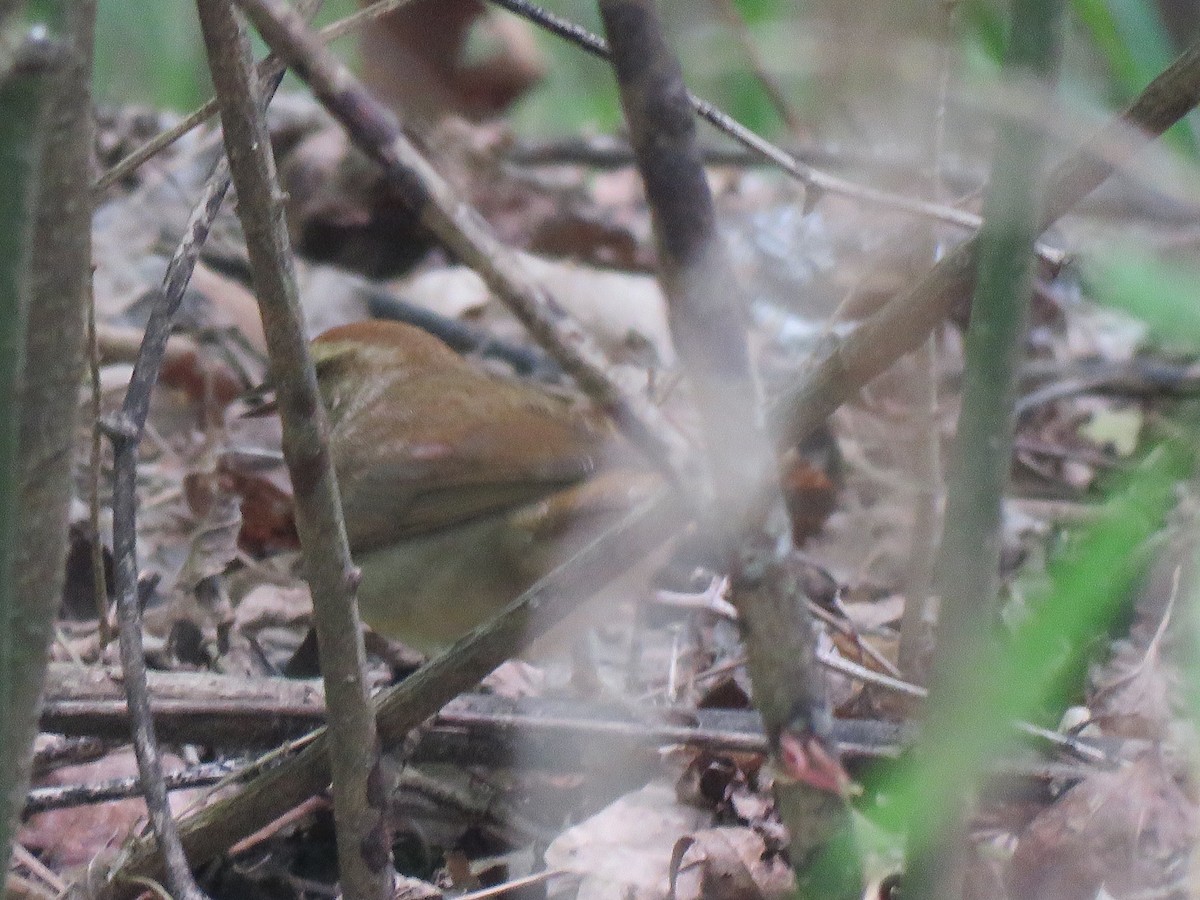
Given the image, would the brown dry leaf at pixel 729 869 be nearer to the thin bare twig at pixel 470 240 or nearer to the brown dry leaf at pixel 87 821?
the brown dry leaf at pixel 87 821

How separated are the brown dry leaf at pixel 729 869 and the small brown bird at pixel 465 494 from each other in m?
0.87

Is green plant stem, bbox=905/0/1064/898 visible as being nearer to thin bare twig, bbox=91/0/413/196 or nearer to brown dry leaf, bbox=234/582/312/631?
thin bare twig, bbox=91/0/413/196

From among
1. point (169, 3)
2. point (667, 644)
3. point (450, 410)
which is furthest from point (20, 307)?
point (169, 3)

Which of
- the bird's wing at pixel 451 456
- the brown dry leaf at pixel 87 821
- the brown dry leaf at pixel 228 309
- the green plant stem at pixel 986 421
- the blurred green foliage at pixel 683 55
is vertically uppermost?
the blurred green foliage at pixel 683 55

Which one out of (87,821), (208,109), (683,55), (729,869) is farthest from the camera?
(683,55)

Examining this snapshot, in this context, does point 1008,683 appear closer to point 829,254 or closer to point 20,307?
point 20,307

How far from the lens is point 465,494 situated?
3463 millimetres

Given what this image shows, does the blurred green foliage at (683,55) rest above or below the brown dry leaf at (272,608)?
above

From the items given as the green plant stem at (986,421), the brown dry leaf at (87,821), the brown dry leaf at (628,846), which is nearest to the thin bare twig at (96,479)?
the brown dry leaf at (87,821)

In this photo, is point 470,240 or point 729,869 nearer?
point 470,240

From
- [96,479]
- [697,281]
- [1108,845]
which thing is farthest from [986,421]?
[96,479]

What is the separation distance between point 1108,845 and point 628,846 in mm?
834

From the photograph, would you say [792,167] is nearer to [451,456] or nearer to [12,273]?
[12,273]

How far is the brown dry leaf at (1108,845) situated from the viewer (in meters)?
2.30
